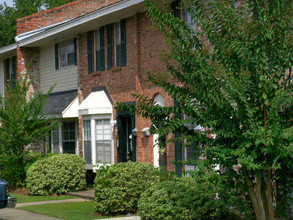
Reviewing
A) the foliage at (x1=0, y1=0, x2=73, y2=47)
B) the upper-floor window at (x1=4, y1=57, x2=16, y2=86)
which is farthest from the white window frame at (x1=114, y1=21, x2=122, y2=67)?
the foliage at (x1=0, y1=0, x2=73, y2=47)

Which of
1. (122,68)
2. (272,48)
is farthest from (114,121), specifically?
(272,48)

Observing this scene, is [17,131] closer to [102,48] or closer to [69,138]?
[69,138]

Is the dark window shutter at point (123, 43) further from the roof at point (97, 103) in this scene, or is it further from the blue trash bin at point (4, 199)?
the blue trash bin at point (4, 199)

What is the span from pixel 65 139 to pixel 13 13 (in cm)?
2997

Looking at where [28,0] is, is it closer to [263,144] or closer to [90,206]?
[90,206]

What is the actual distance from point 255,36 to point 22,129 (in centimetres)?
1240

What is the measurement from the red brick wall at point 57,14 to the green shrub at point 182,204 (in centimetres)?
1625

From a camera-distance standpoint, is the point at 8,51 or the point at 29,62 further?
the point at 8,51

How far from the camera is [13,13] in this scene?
162ft

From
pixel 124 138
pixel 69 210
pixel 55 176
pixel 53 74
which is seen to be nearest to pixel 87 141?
Answer: pixel 124 138

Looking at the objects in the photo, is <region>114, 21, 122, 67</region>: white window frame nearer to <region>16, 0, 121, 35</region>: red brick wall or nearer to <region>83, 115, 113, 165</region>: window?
<region>83, 115, 113, 165</region>: window

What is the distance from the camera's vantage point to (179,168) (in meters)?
15.4

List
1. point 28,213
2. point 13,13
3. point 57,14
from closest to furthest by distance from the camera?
point 28,213 < point 57,14 < point 13,13

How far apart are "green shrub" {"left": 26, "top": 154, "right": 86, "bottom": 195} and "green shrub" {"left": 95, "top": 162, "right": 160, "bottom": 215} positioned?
16.0 ft
